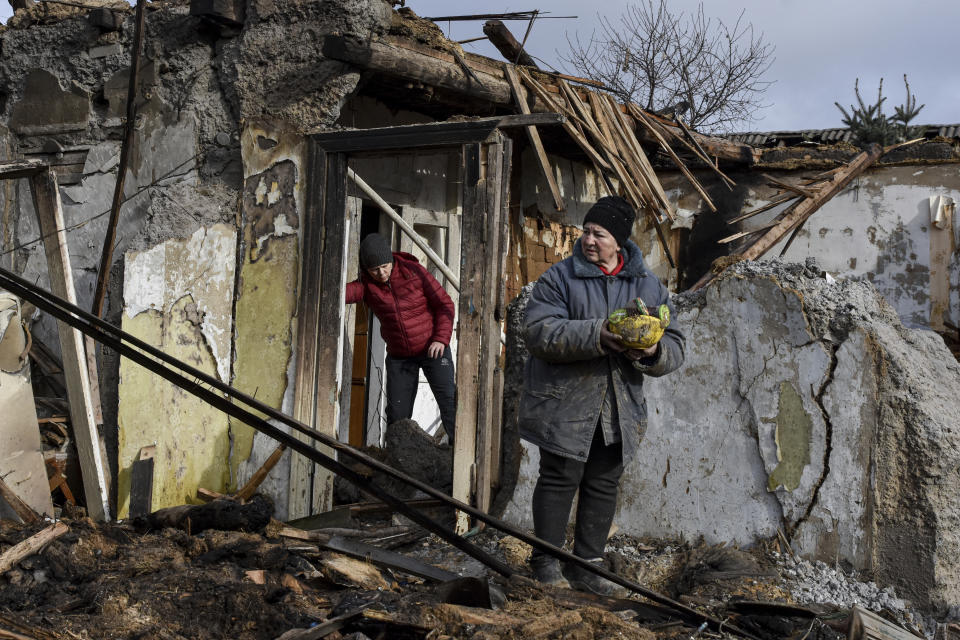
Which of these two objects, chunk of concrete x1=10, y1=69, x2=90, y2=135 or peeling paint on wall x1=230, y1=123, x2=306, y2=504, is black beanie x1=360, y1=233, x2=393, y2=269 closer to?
peeling paint on wall x1=230, y1=123, x2=306, y2=504

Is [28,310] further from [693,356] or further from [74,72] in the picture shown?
[693,356]

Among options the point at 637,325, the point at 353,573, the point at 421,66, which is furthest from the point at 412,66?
the point at 353,573

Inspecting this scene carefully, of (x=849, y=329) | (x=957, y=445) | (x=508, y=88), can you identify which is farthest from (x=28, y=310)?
(x=957, y=445)

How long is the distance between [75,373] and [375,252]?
6.26 ft

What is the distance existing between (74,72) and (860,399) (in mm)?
5155

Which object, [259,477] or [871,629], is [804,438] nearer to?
[871,629]

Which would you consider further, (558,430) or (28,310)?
(28,310)

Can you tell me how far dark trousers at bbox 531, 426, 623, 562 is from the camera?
350cm

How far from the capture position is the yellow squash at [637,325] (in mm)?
3240

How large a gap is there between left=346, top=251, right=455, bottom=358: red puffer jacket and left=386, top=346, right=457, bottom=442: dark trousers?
8 centimetres

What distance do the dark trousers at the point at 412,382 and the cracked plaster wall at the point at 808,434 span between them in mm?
1692

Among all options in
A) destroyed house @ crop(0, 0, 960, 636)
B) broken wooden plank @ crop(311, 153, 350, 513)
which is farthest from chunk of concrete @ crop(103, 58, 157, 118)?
broken wooden plank @ crop(311, 153, 350, 513)

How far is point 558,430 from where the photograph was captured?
3.42m

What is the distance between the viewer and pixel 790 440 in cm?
399
